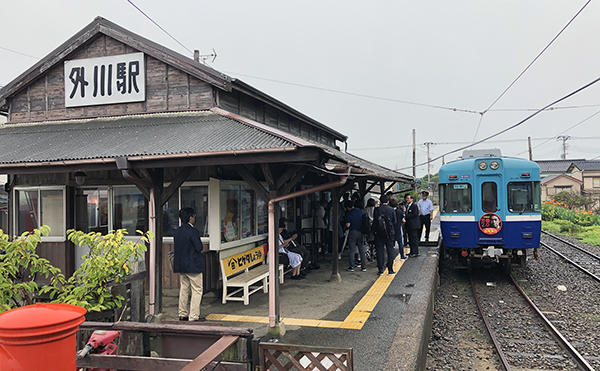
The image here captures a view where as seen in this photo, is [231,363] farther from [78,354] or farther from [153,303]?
[153,303]

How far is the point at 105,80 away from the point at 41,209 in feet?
9.67

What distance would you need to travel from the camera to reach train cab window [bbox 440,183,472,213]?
10344 millimetres

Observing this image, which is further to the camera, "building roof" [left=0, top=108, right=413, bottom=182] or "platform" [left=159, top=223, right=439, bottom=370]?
"building roof" [left=0, top=108, right=413, bottom=182]

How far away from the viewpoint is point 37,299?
5.23 m

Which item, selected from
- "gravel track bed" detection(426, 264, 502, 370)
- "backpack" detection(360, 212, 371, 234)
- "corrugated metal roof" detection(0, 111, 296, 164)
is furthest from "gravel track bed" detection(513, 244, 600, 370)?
"corrugated metal roof" detection(0, 111, 296, 164)

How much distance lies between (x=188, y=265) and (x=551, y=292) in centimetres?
860

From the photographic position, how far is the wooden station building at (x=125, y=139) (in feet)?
21.6

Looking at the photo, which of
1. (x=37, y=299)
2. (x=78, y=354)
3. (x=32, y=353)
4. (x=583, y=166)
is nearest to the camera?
(x=32, y=353)

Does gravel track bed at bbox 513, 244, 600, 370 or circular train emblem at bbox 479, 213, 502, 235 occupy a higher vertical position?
circular train emblem at bbox 479, 213, 502, 235

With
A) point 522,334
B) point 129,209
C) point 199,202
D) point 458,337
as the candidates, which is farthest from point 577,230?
point 129,209

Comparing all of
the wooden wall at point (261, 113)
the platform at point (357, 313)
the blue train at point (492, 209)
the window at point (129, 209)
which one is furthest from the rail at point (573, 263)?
the window at point (129, 209)

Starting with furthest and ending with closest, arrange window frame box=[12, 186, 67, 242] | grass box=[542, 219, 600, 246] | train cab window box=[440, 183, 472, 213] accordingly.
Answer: grass box=[542, 219, 600, 246] < train cab window box=[440, 183, 472, 213] < window frame box=[12, 186, 67, 242]

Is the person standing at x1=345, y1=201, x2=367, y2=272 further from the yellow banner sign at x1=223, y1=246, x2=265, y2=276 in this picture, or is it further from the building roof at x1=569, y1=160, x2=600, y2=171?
the building roof at x1=569, y1=160, x2=600, y2=171

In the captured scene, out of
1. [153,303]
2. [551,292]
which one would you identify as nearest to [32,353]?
[153,303]
